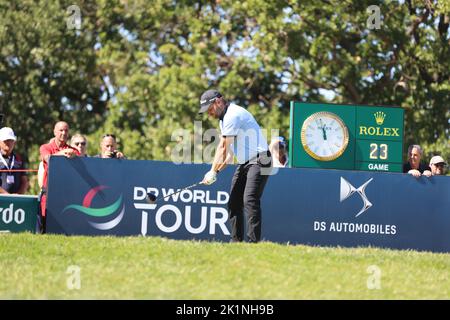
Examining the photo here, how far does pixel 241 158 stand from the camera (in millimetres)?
12586

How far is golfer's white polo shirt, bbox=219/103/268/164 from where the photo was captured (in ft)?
40.3

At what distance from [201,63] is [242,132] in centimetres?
1816

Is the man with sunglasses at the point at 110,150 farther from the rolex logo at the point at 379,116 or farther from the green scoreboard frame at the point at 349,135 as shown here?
the rolex logo at the point at 379,116

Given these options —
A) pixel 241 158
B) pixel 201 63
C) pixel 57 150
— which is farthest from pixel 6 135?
pixel 201 63

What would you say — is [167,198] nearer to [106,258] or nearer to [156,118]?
[106,258]

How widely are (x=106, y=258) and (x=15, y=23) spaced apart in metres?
23.9

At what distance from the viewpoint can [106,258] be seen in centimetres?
1112

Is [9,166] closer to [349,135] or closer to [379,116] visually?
[349,135]

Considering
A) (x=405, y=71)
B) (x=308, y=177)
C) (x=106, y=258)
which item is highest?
(x=405, y=71)

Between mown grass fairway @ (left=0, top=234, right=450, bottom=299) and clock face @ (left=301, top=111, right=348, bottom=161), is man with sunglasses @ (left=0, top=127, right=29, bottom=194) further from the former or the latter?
clock face @ (left=301, top=111, right=348, bottom=161)

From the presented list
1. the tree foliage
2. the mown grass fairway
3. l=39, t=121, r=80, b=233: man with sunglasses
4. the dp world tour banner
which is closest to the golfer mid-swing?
the mown grass fairway

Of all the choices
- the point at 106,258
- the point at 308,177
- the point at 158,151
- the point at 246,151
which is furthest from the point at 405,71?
the point at 106,258

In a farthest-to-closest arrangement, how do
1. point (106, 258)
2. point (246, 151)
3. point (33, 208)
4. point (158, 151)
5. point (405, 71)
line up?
point (158, 151) < point (405, 71) < point (33, 208) < point (246, 151) < point (106, 258)

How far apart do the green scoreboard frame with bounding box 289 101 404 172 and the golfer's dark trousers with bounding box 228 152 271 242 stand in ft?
5.94
